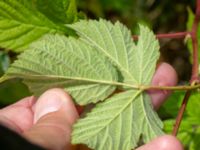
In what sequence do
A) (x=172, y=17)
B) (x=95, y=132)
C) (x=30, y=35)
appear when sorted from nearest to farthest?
(x=95, y=132) → (x=30, y=35) → (x=172, y=17)

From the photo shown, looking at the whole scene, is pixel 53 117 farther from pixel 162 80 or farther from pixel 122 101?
pixel 162 80

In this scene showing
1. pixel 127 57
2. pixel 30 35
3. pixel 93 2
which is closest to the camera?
pixel 127 57

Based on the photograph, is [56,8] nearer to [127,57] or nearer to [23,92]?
[127,57]

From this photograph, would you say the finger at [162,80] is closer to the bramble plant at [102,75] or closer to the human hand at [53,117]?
the human hand at [53,117]

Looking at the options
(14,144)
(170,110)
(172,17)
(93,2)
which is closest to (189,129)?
(170,110)

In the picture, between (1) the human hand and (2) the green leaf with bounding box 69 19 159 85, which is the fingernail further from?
(2) the green leaf with bounding box 69 19 159 85
